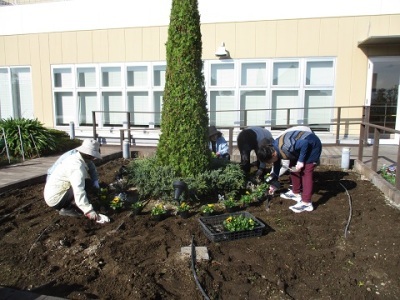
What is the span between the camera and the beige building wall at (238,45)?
29.2 feet

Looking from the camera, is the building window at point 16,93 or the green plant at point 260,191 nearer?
the green plant at point 260,191

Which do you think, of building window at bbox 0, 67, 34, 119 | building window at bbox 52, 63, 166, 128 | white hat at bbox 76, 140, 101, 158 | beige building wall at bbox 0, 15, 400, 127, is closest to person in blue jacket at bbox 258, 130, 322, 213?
white hat at bbox 76, 140, 101, 158

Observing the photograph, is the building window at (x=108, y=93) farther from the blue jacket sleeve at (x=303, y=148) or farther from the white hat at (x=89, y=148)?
the blue jacket sleeve at (x=303, y=148)

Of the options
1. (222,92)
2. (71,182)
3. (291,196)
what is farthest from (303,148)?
(222,92)

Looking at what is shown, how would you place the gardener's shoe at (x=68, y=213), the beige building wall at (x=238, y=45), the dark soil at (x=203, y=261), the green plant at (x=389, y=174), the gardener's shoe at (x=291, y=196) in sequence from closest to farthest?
the dark soil at (x=203, y=261)
the gardener's shoe at (x=68, y=213)
the gardener's shoe at (x=291, y=196)
the green plant at (x=389, y=174)
the beige building wall at (x=238, y=45)

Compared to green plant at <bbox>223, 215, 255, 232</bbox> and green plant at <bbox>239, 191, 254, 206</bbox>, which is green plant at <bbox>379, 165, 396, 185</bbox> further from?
green plant at <bbox>223, 215, 255, 232</bbox>

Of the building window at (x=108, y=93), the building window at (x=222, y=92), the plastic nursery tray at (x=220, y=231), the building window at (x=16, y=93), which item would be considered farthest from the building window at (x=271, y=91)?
the building window at (x=16, y=93)

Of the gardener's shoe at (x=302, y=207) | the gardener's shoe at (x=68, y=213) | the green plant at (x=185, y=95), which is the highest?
the green plant at (x=185, y=95)

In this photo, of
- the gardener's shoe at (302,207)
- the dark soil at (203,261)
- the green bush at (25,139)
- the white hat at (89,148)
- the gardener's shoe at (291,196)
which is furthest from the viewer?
the green bush at (25,139)

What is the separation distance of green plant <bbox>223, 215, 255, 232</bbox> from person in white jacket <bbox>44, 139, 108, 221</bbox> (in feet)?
4.97

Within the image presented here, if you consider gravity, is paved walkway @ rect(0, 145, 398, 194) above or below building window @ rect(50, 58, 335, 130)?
below

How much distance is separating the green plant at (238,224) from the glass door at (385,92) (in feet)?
23.4

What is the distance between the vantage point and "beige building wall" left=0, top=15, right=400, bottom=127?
8.91m

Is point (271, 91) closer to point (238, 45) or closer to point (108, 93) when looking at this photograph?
point (238, 45)
